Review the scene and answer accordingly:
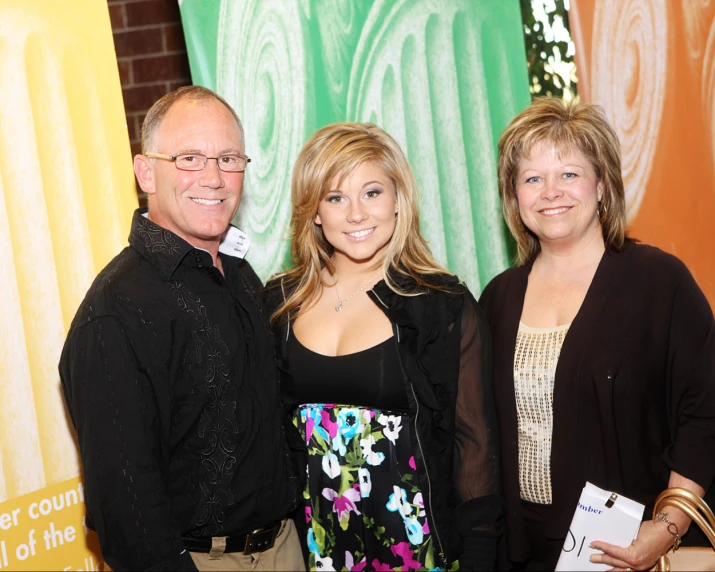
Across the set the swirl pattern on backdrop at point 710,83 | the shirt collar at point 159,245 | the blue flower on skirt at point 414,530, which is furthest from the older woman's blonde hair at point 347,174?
the swirl pattern on backdrop at point 710,83

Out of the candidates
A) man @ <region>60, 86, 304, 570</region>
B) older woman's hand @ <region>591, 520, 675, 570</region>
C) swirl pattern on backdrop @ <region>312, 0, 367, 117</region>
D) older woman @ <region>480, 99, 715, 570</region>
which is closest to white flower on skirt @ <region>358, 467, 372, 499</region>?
man @ <region>60, 86, 304, 570</region>

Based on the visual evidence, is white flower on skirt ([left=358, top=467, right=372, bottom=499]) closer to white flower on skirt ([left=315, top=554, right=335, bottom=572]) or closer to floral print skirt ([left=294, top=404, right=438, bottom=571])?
floral print skirt ([left=294, top=404, right=438, bottom=571])

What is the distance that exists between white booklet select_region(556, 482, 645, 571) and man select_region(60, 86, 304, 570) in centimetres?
84

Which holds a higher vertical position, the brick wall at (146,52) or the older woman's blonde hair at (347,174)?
the brick wall at (146,52)

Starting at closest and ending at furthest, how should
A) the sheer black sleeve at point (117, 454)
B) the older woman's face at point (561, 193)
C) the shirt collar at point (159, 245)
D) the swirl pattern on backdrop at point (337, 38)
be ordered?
the sheer black sleeve at point (117, 454)
the shirt collar at point (159, 245)
the older woman's face at point (561, 193)
the swirl pattern on backdrop at point (337, 38)

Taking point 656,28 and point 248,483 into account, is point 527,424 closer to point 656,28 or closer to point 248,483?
point 248,483

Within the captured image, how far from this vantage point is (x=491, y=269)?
10.3 ft

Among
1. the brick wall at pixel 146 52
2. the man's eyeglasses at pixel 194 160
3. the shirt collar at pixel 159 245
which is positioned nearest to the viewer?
the shirt collar at pixel 159 245

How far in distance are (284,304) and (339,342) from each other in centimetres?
28

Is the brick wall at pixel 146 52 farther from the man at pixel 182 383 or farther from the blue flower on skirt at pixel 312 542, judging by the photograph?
the blue flower on skirt at pixel 312 542

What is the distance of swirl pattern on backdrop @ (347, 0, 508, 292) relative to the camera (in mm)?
3021

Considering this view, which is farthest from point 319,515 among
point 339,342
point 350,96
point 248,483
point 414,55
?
point 414,55

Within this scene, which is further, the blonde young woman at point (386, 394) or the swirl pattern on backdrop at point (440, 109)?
the swirl pattern on backdrop at point (440, 109)

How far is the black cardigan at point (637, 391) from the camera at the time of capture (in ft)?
7.31
